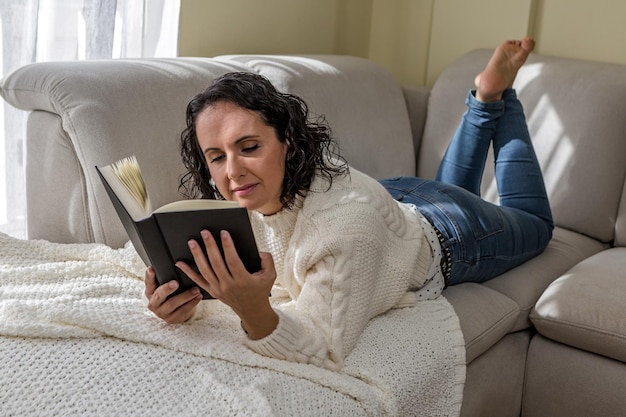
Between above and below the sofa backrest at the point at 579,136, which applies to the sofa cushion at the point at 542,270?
below

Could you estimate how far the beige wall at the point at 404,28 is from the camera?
2.63m

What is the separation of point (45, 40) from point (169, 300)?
1.06 meters

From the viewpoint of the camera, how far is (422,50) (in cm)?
321

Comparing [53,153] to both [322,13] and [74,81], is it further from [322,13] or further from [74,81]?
[322,13]

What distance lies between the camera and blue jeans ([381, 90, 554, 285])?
74.7 inches

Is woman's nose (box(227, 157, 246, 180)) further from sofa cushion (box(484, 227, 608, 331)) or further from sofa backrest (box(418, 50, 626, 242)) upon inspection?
sofa backrest (box(418, 50, 626, 242))

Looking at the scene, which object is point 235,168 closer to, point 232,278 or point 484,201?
point 232,278

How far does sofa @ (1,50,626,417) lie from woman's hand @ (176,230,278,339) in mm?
375

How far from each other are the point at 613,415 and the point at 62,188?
4.40 ft

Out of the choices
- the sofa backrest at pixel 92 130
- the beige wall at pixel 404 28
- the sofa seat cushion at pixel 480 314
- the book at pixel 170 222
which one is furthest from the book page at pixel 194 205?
the beige wall at pixel 404 28

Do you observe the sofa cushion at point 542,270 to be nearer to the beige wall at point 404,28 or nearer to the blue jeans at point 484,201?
the blue jeans at point 484,201

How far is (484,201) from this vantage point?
6.82 ft

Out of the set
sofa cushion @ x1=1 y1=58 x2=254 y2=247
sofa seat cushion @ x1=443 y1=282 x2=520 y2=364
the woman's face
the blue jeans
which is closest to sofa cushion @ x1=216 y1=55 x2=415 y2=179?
the blue jeans

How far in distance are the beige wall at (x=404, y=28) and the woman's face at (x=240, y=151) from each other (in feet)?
3.69
